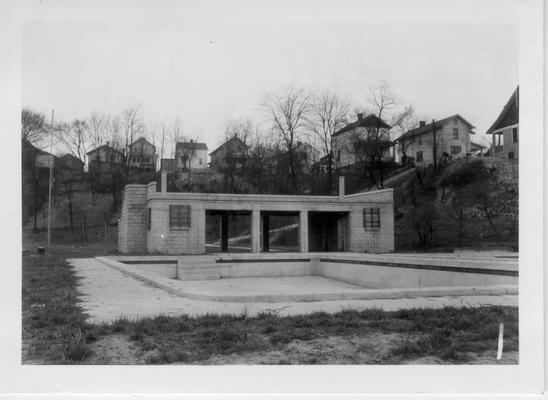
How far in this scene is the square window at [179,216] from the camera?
23.5 m

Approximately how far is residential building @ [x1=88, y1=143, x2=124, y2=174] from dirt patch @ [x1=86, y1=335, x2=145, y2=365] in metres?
35.4

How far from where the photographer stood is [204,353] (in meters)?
5.14

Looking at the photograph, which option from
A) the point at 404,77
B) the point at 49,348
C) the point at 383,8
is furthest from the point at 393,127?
the point at 49,348

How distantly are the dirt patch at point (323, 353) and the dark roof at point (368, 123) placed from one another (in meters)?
29.8

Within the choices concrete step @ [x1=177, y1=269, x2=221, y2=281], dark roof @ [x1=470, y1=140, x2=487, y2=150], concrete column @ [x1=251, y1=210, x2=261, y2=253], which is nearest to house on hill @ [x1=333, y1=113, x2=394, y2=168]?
dark roof @ [x1=470, y1=140, x2=487, y2=150]

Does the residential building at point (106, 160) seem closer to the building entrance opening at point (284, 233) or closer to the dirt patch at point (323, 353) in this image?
the building entrance opening at point (284, 233)

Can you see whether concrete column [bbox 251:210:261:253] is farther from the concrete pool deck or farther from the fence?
the concrete pool deck

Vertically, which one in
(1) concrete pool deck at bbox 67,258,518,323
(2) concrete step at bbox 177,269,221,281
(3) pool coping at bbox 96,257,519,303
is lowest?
(2) concrete step at bbox 177,269,221,281

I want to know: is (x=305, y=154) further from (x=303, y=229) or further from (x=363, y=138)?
(x=303, y=229)

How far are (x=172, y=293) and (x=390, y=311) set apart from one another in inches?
166

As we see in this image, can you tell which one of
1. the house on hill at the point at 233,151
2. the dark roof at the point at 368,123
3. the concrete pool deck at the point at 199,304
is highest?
the dark roof at the point at 368,123

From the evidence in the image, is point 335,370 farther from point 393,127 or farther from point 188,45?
point 393,127

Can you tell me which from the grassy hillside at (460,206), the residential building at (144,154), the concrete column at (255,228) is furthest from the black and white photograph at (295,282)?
the residential building at (144,154)

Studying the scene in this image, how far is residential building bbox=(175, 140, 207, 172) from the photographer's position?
42438 mm
